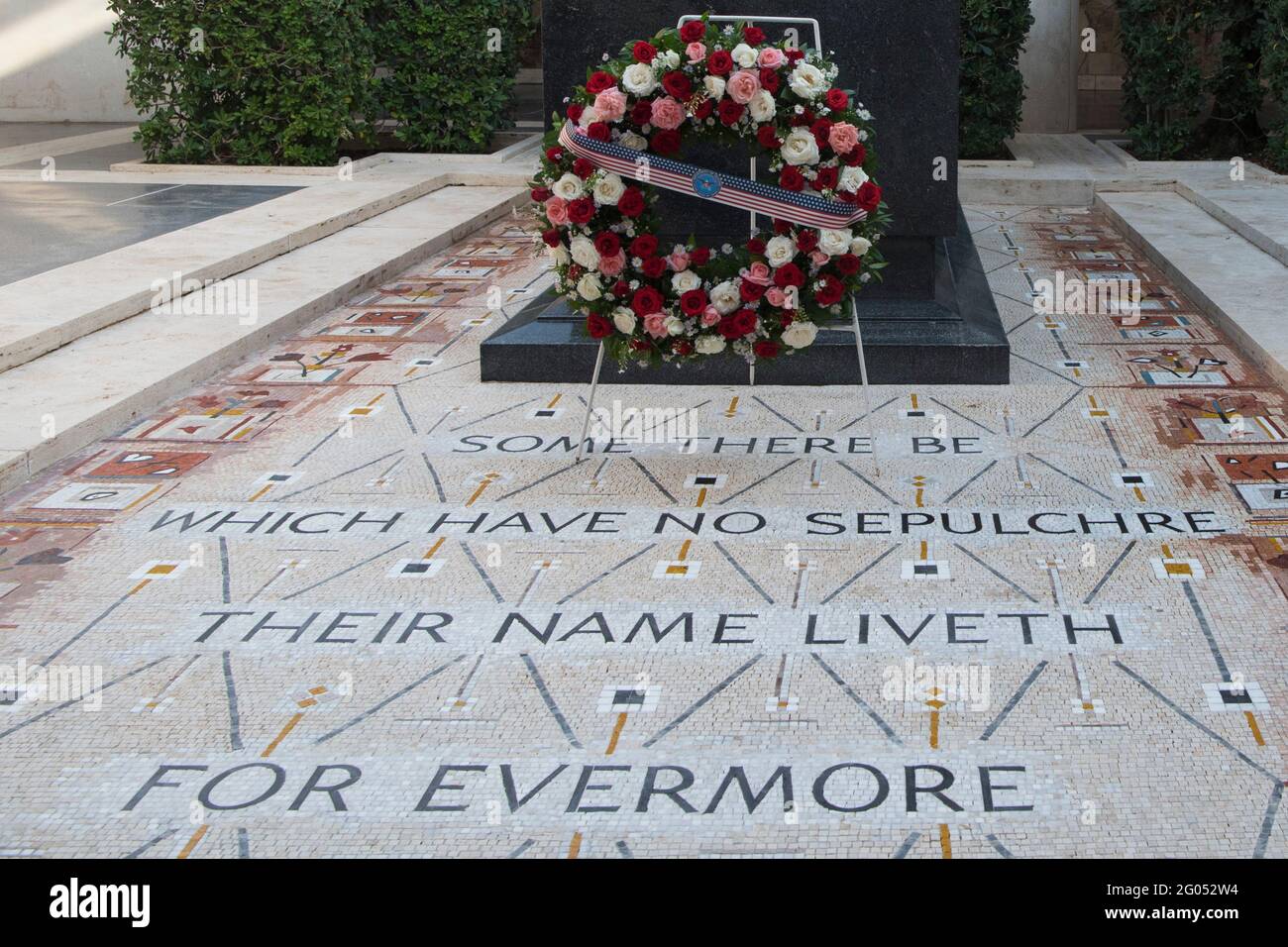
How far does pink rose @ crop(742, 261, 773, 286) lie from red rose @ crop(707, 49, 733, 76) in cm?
60

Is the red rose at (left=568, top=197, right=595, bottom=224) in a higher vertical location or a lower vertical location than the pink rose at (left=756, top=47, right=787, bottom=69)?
lower

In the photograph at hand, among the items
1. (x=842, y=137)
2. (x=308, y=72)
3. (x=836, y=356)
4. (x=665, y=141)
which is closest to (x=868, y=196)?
(x=842, y=137)

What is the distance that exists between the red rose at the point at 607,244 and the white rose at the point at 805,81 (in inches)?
28.6

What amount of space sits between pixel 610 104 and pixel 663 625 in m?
1.73

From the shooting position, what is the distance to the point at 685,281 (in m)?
4.66

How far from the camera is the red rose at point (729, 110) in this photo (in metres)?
4.51

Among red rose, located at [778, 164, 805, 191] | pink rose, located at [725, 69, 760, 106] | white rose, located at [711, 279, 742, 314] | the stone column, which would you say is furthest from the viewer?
the stone column

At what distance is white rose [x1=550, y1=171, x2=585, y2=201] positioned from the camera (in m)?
4.59

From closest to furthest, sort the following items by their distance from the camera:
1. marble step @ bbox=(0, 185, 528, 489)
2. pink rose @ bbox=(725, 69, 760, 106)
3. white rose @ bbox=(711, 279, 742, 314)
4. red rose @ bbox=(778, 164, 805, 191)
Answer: pink rose @ bbox=(725, 69, 760, 106)
red rose @ bbox=(778, 164, 805, 191)
white rose @ bbox=(711, 279, 742, 314)
marble step @ bbox=(0, 185, 528, 489)

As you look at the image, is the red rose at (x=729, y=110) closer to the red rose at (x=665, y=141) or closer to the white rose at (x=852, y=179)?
the red rose at (x=665, y=141)

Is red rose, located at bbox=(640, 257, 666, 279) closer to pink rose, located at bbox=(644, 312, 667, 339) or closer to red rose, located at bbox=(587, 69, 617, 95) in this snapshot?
pink rose, located at bbox=(644, 312, 667, 339)

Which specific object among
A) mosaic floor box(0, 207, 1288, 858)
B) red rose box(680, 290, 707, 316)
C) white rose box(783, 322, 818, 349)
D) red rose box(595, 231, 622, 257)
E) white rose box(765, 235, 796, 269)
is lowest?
mosaic floor box(0, 207, 1288, 858)

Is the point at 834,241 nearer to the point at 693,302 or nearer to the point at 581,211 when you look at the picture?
the point at 693,302

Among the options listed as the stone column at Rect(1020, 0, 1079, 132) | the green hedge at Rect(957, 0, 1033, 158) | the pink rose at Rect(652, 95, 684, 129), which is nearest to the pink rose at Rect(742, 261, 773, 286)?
the pink rose at Rect(652, 95, 684, 129)
